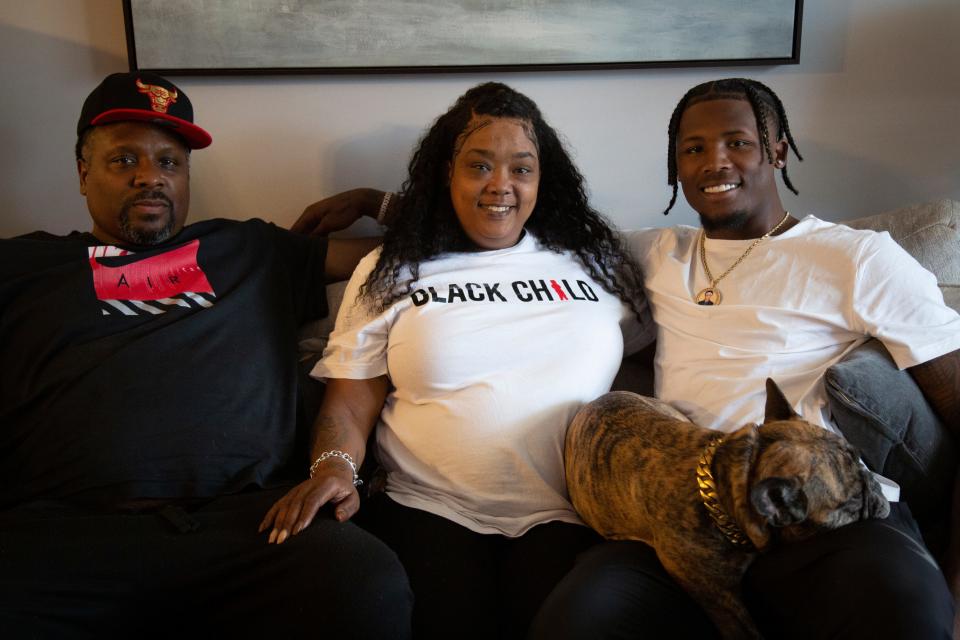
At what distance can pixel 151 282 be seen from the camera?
2.04 m

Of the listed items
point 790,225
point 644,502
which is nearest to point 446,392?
point 644,502

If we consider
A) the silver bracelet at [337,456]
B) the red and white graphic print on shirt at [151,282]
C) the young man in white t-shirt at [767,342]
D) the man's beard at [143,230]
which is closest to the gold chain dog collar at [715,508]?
the young man in white t-shirt at [767,342]

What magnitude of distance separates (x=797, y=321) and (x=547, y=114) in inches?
46.5

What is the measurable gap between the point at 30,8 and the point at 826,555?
9.32 ft

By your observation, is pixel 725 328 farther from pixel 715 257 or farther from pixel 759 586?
pixel 759 586

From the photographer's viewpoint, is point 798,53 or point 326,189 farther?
point 326,189

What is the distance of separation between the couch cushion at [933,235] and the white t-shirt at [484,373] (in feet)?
2.81

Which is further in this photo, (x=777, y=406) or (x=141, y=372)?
(x=141, y=372)

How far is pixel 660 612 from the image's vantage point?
Answer: 4.88 ft

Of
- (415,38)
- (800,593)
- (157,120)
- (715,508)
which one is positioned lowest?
(800,593)

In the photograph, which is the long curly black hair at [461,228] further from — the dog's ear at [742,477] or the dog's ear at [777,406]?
the dog's ear at [742,477]

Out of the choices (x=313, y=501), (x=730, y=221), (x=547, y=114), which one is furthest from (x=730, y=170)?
(x=313, y=501)

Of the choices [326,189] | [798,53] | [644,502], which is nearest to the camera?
[644,502]

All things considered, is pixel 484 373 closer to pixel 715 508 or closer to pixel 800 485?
pixel 715 508
